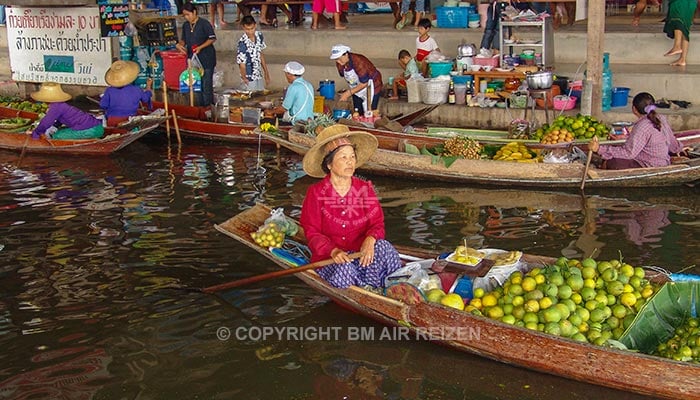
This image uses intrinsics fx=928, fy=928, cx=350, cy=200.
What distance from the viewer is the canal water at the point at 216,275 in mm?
5723

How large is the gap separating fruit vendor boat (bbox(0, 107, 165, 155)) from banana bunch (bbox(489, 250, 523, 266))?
6754 mm

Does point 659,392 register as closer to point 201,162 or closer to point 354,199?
point 354,199

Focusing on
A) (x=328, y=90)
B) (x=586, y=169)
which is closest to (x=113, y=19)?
(x=328, y=90)

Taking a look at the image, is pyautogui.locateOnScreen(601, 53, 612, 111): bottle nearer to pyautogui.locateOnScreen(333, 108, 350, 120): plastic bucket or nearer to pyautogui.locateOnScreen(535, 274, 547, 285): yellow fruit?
pyautogui.locateOnScreen(333, 108, 350, 120): plastic bucket

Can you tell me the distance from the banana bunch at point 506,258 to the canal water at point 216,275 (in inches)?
26.9

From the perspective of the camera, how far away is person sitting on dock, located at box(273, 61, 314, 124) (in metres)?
11.4

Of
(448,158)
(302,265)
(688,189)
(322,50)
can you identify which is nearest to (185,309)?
(302,265)

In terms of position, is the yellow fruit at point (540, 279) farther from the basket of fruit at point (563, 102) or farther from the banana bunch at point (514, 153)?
the basket of fruit at point (563, 102)

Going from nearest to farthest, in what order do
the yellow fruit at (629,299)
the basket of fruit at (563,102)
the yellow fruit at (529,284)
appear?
the yellow fruit at (629,299)
the yellow fruit at (529,284)
the basket of fruit at (563,102)

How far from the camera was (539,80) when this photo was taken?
11281mm

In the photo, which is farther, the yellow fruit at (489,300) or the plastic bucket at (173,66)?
the plastic bucket at (173,66)

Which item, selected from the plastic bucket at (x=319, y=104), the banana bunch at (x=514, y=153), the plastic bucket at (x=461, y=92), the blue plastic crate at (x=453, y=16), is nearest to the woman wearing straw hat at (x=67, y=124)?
the plastic bucket at (x=319, y=104)

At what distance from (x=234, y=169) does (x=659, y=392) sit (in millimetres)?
7186

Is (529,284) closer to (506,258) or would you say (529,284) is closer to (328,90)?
(506,258)
